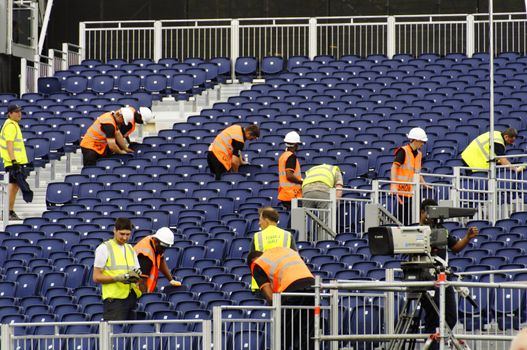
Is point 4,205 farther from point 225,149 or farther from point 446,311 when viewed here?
point 446,311

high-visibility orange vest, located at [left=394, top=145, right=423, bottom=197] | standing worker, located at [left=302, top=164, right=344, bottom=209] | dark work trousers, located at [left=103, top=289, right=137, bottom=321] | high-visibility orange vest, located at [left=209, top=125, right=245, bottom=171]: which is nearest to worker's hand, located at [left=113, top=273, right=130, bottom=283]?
dark work trousers, located at [left=103, top=289, right=137, bottom=321]

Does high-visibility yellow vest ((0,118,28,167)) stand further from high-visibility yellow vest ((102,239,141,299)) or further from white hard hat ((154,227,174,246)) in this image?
high-visibility yellow vest ((102,239,141,299))

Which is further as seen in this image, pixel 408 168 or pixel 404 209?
pixel 408 168

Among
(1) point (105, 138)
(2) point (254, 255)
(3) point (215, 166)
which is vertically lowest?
(2) point (254, 255)

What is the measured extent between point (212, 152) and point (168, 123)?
17.0 ft

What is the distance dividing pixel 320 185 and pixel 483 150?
115 inches

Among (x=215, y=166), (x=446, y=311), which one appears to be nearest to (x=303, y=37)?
(x=215, y=166)

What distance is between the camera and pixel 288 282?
1741cm

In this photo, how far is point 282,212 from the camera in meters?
23.0

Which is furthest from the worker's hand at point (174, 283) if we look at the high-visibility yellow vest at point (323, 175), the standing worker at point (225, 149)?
the standing worker at point (225, 149)

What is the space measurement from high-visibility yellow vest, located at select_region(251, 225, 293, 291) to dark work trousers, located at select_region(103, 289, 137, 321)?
4.95 ft

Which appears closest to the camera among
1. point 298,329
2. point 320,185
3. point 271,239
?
point 298,329

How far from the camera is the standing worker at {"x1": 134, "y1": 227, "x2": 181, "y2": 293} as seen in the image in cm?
1950

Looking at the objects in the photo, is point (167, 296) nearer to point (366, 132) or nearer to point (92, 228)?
point (92, 228)
